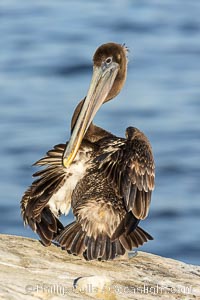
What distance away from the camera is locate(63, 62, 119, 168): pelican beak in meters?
8.85

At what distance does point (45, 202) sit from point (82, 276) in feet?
3.39

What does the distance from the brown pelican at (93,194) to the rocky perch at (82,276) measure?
0.12 m

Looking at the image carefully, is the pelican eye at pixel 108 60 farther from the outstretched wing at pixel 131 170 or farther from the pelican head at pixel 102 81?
the outstretched wing at pixel 131 170

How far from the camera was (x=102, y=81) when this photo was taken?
9.91 metres

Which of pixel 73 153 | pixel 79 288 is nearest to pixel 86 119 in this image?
pixel 73 153

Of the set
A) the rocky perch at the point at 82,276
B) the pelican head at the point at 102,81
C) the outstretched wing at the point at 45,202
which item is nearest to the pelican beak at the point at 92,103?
the pelican head at the point at 102,81

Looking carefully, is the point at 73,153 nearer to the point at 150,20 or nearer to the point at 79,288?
the point at 79,288

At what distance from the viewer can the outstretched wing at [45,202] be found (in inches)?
338

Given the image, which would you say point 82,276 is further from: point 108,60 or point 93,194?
point 108,60

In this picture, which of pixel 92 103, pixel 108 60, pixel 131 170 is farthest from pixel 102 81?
pixel 131 170

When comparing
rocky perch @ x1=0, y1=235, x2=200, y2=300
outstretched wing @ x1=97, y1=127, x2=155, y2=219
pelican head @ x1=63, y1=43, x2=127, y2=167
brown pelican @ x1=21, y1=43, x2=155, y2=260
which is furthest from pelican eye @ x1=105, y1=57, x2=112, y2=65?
rocky perch @ x1=0, y1=235, x2=200, y2=300

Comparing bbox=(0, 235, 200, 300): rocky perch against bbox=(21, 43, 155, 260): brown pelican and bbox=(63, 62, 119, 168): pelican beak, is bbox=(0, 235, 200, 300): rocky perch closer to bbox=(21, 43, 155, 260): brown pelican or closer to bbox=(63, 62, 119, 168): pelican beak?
bbox=(21, 43, 155, 260): brown pelican

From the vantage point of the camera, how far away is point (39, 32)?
70.6ft

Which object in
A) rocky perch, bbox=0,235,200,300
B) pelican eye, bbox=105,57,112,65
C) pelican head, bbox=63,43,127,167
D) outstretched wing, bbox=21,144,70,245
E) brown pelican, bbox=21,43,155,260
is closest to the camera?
rocky perch, bbox=0,235,200,300
